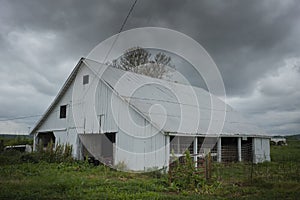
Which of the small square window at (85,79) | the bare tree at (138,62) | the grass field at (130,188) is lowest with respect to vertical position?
the grass field at (130,188)

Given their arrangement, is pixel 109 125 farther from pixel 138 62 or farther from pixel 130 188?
pixel 138 62

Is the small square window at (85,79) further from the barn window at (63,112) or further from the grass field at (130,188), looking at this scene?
the grass field at (130,188)

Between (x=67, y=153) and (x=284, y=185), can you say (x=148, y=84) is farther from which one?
(x=284, y=185)

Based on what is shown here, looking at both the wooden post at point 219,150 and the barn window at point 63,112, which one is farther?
the barn window at point 63,112

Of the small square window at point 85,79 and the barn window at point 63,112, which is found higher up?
the small square window at point 85,79

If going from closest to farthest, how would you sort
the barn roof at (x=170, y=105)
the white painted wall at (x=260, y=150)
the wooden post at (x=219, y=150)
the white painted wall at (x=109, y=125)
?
the white painted wall at (x=109, y=125), the barn roof at (x=170, y=105), the wooden post at (x=219, y=150), the white painted wall at (x=260, y=150)

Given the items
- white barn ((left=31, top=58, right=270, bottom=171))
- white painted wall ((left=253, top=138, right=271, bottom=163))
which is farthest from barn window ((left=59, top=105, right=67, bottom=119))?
white painted wall ((left=253, top=138, right=271, bottom=163))

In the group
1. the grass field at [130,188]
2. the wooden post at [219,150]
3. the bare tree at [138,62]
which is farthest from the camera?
the bare tree at [138,62]

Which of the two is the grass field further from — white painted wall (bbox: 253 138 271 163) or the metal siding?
white painted wall (bbox: 253 138 271 163)

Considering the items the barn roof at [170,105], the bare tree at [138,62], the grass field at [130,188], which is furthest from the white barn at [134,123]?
the bare tree at [138,62]

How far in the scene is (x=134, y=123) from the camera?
14633 mm

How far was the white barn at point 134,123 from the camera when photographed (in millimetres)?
14242

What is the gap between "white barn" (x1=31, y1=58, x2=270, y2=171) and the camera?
46.7ft

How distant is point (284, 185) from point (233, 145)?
11128 millimetres
